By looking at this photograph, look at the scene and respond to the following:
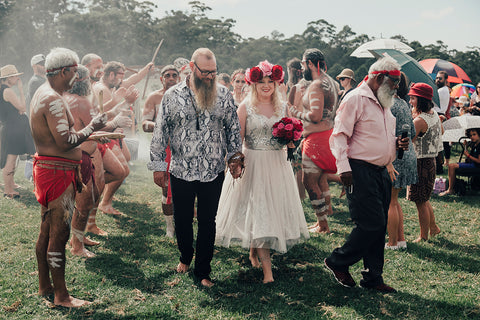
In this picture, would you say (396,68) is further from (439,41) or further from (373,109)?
(439,41)

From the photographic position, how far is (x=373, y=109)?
4426 millimetres

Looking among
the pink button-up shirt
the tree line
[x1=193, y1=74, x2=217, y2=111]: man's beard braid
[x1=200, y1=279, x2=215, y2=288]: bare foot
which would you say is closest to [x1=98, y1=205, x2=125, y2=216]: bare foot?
[x1=200, y1=279, x2=215, y2=288]: bare foot

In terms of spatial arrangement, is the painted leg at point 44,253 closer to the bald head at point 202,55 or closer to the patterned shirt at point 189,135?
the patterned shirt at point 189,135

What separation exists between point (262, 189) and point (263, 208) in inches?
8.8

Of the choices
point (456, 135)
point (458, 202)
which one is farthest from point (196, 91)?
point (456, 135)

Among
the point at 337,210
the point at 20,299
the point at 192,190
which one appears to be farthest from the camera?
the point at 337,210

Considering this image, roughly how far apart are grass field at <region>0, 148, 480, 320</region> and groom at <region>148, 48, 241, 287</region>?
517 mm

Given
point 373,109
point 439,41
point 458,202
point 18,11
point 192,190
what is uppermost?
point 18,11

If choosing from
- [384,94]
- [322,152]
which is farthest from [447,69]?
[384,94]

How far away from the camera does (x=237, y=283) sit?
15.9 feet

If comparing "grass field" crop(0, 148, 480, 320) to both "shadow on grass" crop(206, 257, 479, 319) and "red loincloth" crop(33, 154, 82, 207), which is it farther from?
"red loincloth" crop(33, 154, 82, 207)

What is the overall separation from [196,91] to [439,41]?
35.0 m

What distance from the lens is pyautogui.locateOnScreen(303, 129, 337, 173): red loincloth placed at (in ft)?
22.3

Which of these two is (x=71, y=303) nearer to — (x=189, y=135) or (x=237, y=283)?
(x=237, y=283)
